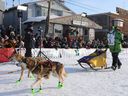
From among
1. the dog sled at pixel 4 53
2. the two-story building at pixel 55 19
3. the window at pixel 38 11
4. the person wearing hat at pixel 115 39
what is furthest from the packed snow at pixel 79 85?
the window at pixel 38 11

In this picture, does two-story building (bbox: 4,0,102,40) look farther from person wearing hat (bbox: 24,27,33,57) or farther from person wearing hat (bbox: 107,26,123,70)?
person wearing hat (bbox: 107,26,123,70)

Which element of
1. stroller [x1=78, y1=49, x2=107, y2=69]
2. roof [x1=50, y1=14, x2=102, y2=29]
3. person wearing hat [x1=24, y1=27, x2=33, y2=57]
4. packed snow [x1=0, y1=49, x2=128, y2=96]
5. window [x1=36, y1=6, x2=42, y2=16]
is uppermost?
window [x1=36, y1=6, x2=42, y2=16]

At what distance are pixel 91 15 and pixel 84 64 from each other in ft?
125

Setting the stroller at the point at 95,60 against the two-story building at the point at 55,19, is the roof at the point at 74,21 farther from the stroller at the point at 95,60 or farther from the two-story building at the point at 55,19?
the stroller at the point at 95,60

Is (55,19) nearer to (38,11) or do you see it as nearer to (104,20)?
(38,11)

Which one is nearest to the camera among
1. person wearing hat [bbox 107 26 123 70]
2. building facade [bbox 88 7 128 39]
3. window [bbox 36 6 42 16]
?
person wearing hat [bbox 107 26 123 70]

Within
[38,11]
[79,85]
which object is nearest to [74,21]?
[38,11]

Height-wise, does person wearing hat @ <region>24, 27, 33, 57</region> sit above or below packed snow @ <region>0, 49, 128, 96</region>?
above

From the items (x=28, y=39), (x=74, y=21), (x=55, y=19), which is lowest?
(x=28, y=39)

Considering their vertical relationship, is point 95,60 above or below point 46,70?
below

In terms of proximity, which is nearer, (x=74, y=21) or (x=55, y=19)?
(x=55, y=19)

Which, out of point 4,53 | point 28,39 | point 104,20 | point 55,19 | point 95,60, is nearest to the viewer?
point 95,60

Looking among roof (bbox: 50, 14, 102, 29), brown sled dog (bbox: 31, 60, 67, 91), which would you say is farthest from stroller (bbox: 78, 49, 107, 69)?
roof (bbox: 50, 14, 102, 29)

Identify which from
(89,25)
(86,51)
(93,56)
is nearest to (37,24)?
(89,25)
